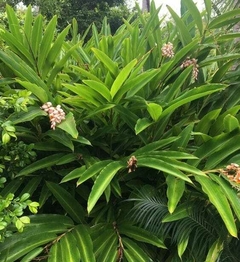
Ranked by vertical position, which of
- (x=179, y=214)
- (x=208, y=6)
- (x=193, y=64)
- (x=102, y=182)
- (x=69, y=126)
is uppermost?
(x=208, y=6)

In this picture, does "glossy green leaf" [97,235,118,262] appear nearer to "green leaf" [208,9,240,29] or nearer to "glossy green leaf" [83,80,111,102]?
"glossy green leaf" [83,80,111,102]

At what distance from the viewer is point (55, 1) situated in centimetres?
1029

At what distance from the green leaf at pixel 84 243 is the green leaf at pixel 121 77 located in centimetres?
47

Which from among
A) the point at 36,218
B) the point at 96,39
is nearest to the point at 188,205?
the point at 36,218

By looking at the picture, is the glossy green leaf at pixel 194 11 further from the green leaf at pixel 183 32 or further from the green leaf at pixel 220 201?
the green leaf at pixel 220 201

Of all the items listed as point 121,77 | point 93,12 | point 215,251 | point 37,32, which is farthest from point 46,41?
point 93,12

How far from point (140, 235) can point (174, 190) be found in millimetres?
214

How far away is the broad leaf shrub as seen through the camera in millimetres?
1047

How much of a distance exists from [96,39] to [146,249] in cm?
116

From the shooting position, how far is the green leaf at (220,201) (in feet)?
3.02

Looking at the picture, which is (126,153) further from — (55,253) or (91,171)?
(55,253)

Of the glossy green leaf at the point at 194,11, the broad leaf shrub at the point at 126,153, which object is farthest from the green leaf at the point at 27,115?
the glossy green leaf at the point at 194,11

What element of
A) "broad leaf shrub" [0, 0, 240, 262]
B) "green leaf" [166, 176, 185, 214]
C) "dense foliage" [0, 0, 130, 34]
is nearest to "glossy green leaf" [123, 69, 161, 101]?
"broad leaf shrub" [0, 0, 240, 262]

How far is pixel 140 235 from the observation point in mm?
1130
